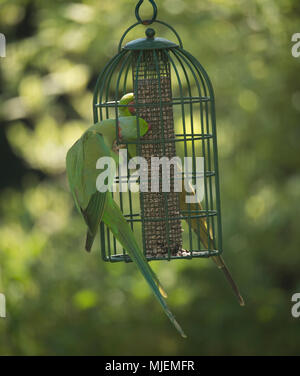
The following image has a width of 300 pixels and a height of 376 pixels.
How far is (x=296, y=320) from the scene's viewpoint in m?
9.19

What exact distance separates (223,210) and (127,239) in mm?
4871

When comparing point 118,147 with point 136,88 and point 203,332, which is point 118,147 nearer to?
point 136,88

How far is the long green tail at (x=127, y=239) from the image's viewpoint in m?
4.18

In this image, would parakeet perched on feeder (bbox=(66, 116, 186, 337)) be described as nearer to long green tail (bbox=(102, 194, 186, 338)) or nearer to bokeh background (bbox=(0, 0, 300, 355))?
long green tail (bbox=(102, 194, 186, 338))

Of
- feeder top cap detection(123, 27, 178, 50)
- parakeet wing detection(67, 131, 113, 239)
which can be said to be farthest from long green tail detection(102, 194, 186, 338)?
feeder top cap detection(123, 27, 178, 50)

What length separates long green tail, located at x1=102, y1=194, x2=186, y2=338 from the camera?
13.7ft

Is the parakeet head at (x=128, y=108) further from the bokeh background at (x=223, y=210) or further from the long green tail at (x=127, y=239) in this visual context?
the bokeh background at (x=223, y=210)

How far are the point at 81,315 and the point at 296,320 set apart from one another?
3.01 m

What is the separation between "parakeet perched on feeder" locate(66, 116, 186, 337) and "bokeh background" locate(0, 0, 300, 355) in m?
3.47

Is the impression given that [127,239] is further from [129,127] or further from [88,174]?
[129,127]

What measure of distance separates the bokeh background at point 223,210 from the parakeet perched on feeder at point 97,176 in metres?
3.47

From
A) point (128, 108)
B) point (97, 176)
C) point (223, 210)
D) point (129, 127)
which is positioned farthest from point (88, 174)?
point (223, 210)

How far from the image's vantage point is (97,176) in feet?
14.5
